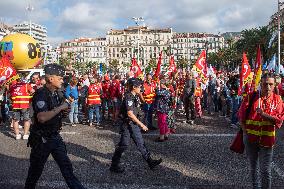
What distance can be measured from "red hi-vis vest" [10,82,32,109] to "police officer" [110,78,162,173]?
444 centimetres

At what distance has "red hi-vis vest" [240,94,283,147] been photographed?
478 cm

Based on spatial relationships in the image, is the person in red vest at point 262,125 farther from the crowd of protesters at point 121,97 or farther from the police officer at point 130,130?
the crowd of protesters at point 121,97

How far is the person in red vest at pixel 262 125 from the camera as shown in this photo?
475cm

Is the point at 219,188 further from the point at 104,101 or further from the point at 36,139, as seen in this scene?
the point at 104,101

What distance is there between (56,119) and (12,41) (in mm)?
14410

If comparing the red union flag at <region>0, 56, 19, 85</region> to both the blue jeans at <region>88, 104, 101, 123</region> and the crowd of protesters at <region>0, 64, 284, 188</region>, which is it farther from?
the blue jeans at <region>88, 104, 101, 123</region>

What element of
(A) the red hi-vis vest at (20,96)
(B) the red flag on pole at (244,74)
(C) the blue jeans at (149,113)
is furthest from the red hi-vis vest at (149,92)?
(A) the red hi-vis vest at (20,96)

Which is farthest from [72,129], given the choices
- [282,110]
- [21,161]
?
[282,110]

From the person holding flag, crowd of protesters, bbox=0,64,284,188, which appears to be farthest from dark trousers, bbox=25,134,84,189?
the person holding flag

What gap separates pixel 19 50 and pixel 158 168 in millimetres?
12725

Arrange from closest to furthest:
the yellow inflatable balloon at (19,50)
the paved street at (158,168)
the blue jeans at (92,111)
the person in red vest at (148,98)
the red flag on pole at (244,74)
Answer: the paved street at (158,168)
the red flag on pole at (244,74)
the person in red vest at (148,98)
the blue jeans at (92,111)
the yellow inflatable balloon at (19,50)

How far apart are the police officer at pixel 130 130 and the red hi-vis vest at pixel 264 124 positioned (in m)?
2.28

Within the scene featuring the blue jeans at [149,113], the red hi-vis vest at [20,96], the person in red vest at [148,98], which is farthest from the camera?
the person in red vest at [148,98]

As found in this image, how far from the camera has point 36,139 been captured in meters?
4.77
